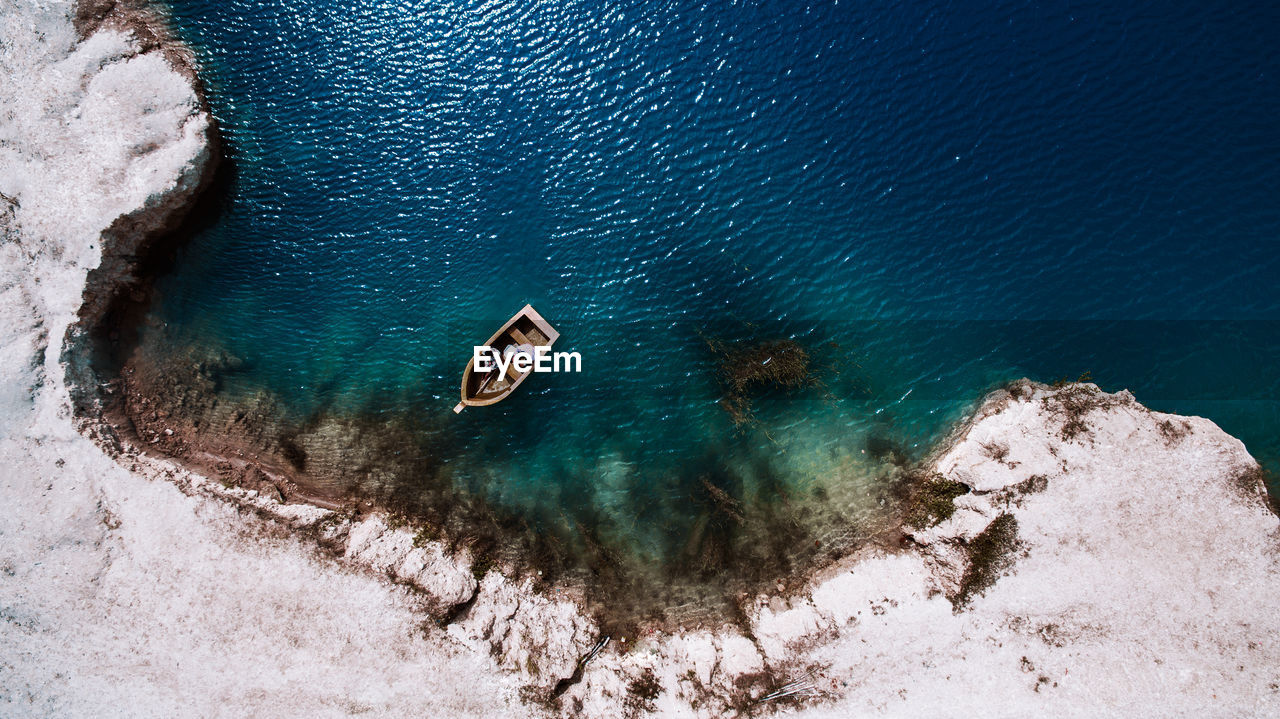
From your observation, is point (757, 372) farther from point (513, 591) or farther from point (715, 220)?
point (513, 591)

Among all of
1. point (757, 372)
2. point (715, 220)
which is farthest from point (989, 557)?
point (715, 220)

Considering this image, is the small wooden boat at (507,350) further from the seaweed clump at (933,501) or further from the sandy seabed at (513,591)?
the seaweed clump at (933,501)

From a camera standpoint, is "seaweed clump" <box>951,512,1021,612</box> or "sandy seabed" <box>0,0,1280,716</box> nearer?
"sandy seabed" <box>0,0,1280,716</box>

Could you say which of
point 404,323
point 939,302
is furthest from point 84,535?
point 939,302

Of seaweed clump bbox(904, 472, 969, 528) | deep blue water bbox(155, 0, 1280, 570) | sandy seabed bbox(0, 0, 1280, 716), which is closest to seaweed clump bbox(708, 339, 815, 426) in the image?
deep blue water bbox(155, 0, 1280, 570)

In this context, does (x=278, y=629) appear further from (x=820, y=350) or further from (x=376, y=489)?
(x=820, y=350)

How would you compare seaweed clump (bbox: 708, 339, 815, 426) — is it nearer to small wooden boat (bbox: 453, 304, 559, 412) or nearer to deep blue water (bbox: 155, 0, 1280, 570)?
deep blue water (bbox: 155, 0, 1280, 570)

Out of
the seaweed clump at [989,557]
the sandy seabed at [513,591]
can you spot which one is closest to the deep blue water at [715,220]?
the sandy seabed at [513,591]
